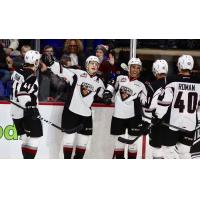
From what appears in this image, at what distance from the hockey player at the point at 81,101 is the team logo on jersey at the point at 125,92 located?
0.18m

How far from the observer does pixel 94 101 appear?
17.7 ft

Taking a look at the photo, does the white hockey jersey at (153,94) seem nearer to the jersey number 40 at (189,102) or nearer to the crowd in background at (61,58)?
the crowd in background at (61,58)

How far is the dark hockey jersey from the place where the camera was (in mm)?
5254

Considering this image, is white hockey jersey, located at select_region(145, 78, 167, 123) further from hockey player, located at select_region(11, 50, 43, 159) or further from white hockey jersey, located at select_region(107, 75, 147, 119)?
hockey player, located at select_region(11, 50, 43, 159)

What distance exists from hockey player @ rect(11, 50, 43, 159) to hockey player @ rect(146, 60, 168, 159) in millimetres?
1064

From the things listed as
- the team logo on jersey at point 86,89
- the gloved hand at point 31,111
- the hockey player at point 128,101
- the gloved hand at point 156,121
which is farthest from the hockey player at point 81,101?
the gloved hand at point 156,121

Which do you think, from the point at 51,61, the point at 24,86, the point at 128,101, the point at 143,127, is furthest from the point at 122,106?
the point at 24,86

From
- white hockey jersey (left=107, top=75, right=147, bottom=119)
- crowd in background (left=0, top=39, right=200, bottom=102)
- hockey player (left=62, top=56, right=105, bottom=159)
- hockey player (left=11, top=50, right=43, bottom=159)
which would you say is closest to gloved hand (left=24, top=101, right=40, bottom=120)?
hockey player (left=11, top=50, right=43, bottom=159)

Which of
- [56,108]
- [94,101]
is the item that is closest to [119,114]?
[94,101]

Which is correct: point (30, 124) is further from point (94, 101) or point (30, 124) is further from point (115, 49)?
point (115, 49)

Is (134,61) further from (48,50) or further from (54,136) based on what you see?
(54,136)

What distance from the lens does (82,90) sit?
5371 mm

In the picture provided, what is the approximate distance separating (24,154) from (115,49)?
1306 millimetres

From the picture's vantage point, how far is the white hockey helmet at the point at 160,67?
5.37m
